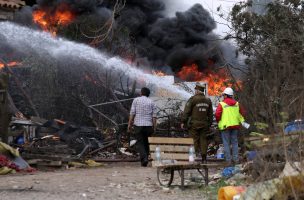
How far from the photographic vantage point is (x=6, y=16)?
14391mm

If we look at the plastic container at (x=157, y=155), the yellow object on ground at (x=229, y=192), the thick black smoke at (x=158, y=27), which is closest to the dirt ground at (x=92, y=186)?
the plastic container at (x=157, y=155)

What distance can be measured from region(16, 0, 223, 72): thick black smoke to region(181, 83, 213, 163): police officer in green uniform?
15.1 meters

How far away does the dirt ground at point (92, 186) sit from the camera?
891 cm

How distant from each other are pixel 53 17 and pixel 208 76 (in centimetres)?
776

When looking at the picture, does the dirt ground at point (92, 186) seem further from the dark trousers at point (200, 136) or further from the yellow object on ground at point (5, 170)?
the dark trousers at point (200, 136)

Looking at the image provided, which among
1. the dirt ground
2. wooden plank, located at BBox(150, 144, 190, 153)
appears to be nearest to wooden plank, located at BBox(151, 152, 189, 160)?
wooden plank, located at BBox(150, 144, 190, 153)

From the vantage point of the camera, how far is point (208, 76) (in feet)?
90.5

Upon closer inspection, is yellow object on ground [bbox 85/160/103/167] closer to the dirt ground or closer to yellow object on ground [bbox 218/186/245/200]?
the dirt ground

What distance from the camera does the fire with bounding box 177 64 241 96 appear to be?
23.8 meters

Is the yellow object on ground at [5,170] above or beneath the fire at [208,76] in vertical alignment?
beneath

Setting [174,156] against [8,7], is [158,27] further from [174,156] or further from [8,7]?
[174,156]

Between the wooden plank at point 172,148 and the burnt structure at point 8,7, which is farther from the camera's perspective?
the burnt structure at point 8,7

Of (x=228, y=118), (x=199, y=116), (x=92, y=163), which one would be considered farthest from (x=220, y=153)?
(x=228, y=118)

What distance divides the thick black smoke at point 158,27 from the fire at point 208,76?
77cm
